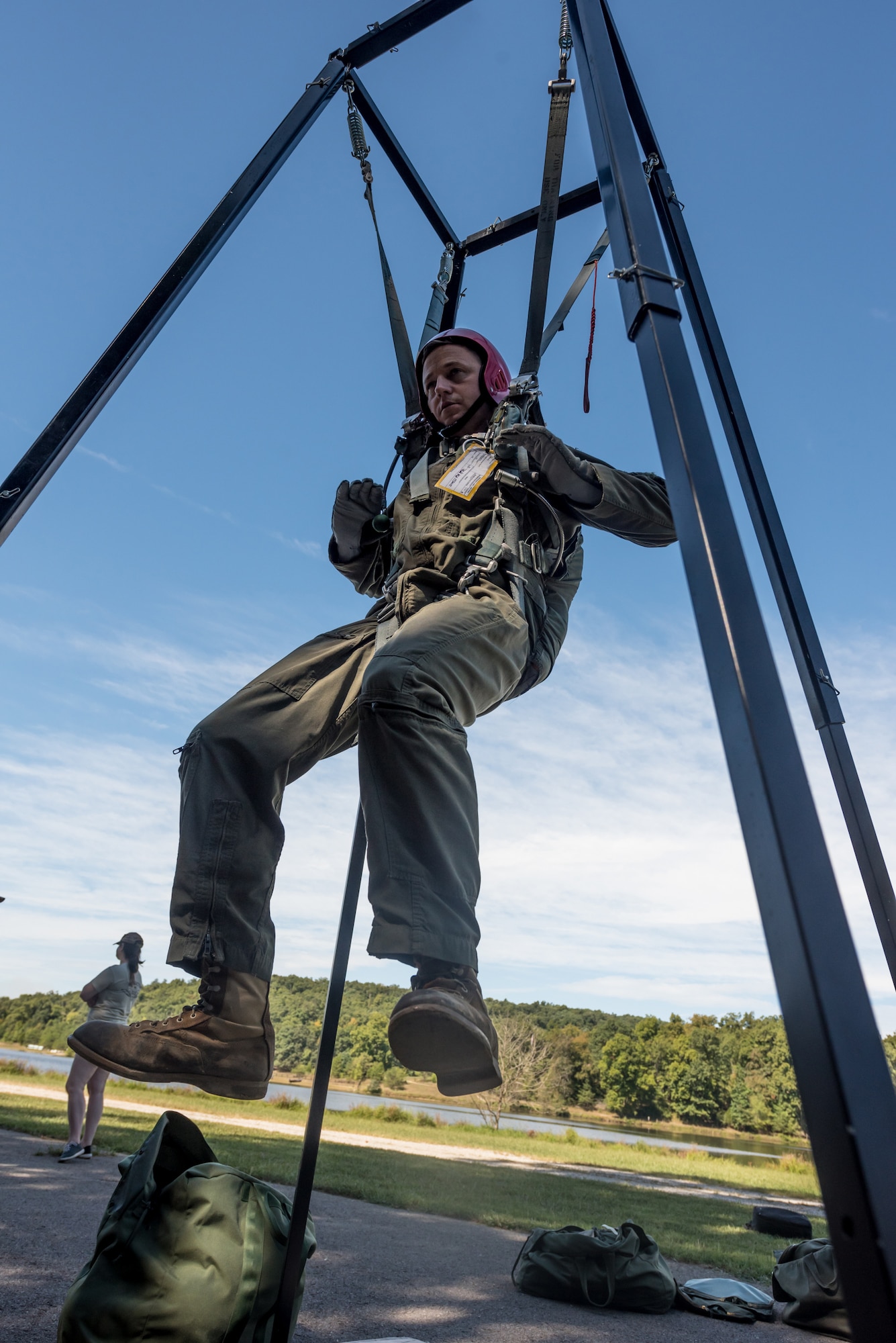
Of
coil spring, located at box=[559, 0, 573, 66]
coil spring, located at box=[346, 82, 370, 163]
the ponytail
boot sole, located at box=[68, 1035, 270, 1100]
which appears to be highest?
coil spring, located at box=[346, 82, 370, 163]

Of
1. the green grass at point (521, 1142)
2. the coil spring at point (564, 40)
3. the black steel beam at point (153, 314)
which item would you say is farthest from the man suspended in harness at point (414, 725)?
the green grass at point (521, 1142)

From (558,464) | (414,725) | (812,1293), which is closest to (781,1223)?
(812,1293)

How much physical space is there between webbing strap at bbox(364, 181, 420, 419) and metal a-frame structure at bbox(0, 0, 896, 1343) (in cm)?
59

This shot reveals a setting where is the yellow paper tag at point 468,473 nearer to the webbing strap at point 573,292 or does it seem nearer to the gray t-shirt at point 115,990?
the webbing strap at point 573,292

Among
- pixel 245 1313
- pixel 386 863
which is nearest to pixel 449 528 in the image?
pixel 386 863

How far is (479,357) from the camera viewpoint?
2826 millimetres

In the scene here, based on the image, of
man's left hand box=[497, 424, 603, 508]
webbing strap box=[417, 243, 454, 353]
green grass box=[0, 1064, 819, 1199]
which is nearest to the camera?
man's left hand box=[497, 424, 603, 508]

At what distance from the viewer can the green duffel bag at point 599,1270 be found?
10.9 ft

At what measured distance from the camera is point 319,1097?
8.05ft

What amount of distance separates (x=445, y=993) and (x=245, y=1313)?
1.35 metres

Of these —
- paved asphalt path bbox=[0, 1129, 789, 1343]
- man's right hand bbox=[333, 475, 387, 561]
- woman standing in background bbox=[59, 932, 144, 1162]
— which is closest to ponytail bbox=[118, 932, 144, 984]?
woman standing in background bbox=[59, 932, 144, 1162]

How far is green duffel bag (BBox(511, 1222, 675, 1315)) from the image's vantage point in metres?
3.31

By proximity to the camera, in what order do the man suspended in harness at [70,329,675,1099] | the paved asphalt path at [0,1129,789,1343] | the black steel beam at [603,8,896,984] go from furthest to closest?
1. the paved asphalt path at [0,1129,789,1343]
2. the black steel beam at [603,8,896,984]
3. the man suspended in harness at [70,329,675,1099]

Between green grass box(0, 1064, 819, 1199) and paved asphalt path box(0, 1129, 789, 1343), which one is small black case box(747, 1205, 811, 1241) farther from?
green grass box(0, 1064, 819, 1199)
